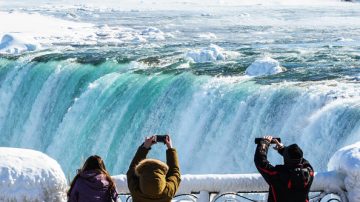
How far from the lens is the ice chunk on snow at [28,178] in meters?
4.70

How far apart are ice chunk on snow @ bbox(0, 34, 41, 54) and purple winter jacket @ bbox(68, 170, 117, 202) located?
2016cm

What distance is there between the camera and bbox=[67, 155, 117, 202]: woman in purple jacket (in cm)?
439

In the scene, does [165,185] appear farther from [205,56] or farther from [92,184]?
[205,56]

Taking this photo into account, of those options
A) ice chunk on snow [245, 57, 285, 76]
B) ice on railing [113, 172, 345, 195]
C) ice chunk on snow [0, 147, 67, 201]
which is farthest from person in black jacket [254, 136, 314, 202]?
ice chunk on snow [245, 57, 285, 76]

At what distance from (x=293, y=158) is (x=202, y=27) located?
30.4 metres

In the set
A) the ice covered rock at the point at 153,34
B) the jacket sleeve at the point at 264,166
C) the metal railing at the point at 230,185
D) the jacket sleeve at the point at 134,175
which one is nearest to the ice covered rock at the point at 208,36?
the ice covered rock at the point at 153,34

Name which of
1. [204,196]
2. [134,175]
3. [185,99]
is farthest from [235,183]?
[185,99]

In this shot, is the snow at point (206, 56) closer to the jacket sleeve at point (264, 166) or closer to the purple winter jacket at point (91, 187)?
the jacket sleeve at point (264, 166)

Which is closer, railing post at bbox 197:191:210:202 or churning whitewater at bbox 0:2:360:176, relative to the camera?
Answer: railing post at bbox 197:191:210:202

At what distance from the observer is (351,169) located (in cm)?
507

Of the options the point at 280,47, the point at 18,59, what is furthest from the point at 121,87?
the point at 280,47

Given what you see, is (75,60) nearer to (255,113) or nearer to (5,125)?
(5,125)

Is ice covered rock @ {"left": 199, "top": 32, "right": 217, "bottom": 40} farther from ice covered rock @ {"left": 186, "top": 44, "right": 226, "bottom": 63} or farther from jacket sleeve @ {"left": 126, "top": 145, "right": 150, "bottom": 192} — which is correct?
jacket sleeve @ {"left": 126, "top": 145, "right": 150, "bottom": 192}

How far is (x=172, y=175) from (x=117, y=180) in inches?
35.2
